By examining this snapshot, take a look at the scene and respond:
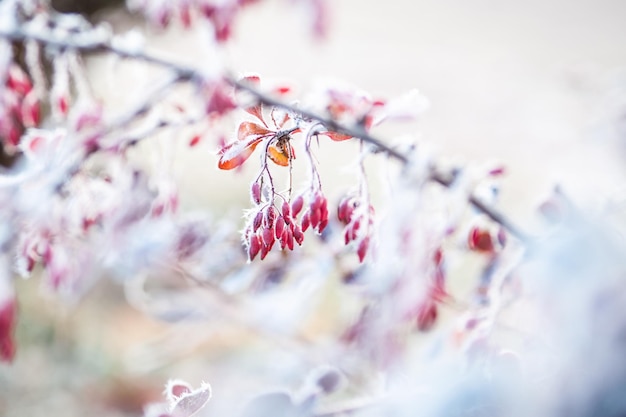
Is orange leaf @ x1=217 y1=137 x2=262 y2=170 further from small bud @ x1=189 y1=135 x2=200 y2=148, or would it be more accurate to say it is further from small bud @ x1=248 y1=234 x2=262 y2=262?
small bud @ x1=189 y1=135 x2=200 y2=148

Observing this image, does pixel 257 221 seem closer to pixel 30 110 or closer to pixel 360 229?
pixel 360 229

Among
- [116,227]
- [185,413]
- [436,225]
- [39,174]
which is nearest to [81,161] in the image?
[39,174]

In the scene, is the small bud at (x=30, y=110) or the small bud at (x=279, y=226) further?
the small bud at (x=30, y=110)

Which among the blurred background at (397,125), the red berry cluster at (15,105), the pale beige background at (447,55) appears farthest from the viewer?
the pale beige background at (447,55)

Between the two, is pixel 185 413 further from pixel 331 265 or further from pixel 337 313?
pixel 337 313

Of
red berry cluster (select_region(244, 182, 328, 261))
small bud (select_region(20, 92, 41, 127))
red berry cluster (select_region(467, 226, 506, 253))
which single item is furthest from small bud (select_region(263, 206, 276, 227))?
small bud (select_region(20, 92, 41, 127))

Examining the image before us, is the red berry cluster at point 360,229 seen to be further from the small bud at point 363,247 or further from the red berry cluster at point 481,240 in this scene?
the red berry cluster at point 481,240

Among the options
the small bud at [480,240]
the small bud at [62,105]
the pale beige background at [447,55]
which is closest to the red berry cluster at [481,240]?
the small bud at [480,240]
